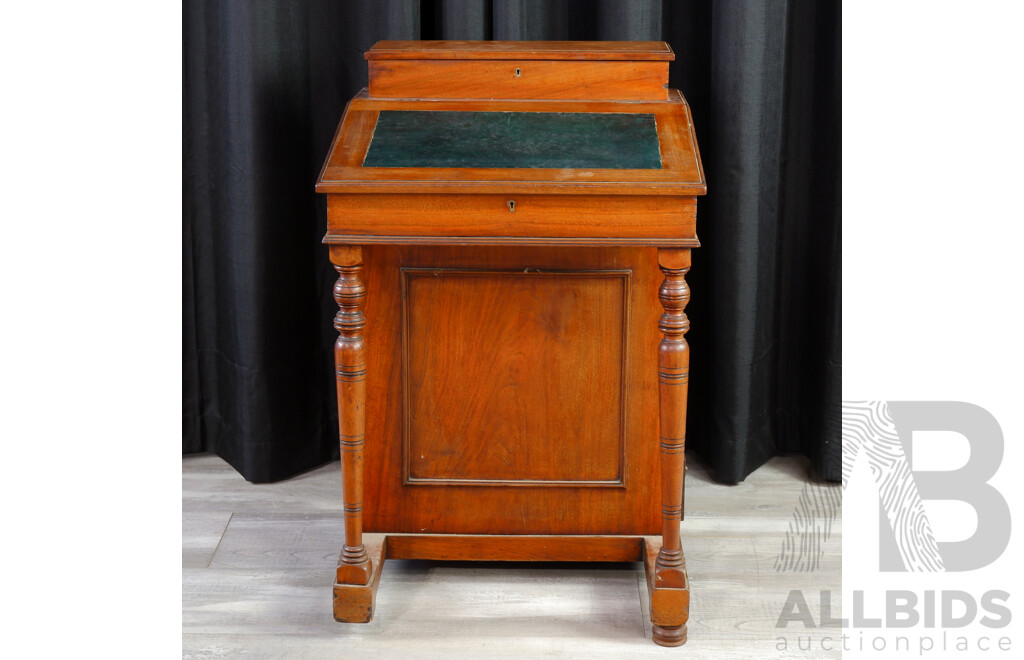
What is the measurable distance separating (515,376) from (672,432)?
15.7 inches

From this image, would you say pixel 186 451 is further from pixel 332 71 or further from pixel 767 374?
pixel 767 374

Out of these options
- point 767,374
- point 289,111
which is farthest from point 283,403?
point 767,374

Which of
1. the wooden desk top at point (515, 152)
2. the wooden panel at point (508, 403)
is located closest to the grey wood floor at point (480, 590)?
the wooden panel at point (508, 403)

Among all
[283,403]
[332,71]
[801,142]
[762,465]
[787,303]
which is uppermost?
[332,71]

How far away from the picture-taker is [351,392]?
2215mm

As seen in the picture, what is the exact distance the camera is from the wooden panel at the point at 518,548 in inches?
97.8

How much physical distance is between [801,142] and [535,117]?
3.08 ft

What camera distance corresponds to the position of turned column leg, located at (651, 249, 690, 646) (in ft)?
6.98

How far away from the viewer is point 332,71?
9.42ft

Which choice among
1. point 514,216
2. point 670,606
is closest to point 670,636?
point 670,606

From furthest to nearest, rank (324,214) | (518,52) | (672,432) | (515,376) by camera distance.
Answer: (324,214)
(515,376)
(518,52)
(672,432)

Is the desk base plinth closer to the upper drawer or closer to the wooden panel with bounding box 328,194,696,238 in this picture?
the wooden panel with bounding box 328,194,696,238

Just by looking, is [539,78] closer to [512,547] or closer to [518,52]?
[518,52]

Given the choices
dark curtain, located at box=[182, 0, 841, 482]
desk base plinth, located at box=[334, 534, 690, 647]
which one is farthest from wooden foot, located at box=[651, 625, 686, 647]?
dark curtain, located at box=[182, 0, 841, 482]
